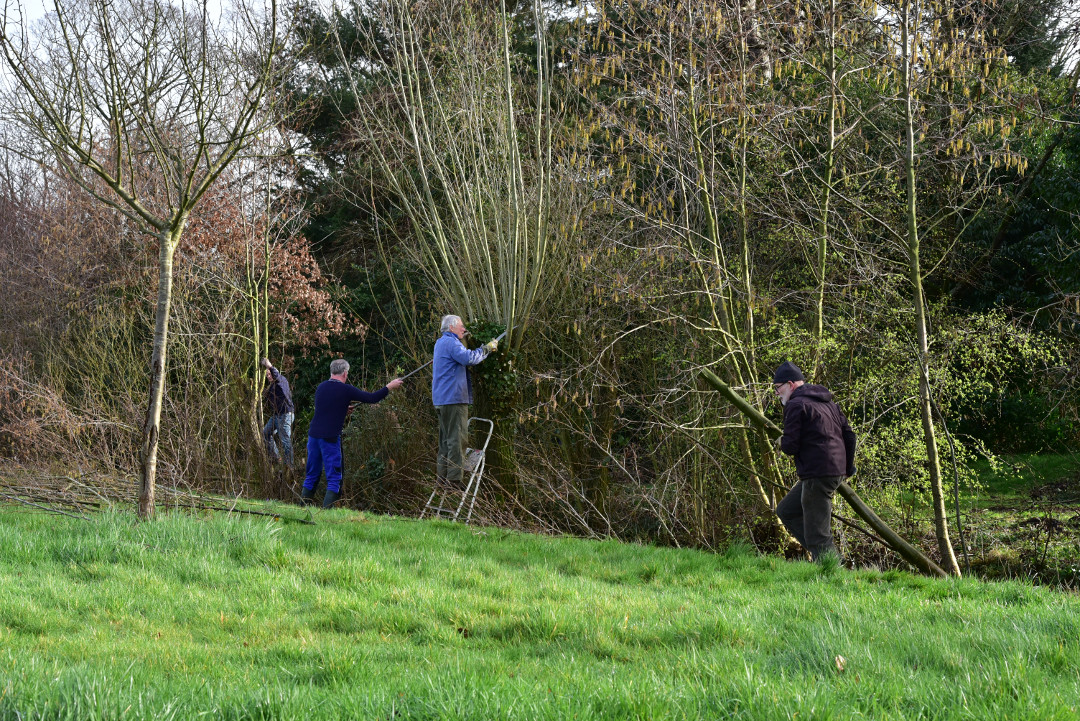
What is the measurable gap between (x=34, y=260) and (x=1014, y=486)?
2141cm

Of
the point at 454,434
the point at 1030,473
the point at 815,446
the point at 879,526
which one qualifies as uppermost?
the point at 815,446

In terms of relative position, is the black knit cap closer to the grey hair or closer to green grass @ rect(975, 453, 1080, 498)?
the grey hair

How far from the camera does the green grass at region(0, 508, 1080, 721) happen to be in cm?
320

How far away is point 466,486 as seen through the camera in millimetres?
10523

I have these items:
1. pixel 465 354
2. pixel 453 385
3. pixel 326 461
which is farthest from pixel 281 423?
pixel 465 354

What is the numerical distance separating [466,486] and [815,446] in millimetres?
4779

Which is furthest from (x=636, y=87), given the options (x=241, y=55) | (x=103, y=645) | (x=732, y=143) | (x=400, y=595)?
(x=103, y=645)

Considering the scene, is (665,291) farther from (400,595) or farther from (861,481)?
(400,595)

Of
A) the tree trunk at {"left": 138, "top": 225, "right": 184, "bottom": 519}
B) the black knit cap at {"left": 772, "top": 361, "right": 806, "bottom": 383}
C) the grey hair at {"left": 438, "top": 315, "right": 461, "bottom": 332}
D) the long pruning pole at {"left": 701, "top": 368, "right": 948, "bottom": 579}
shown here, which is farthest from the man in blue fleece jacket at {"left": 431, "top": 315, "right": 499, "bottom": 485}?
the black knit cap at {"left": 772, "top": 361, "right": 806, "bottom": 383}

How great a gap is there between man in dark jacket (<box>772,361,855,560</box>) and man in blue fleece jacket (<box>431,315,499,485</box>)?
13.7ft

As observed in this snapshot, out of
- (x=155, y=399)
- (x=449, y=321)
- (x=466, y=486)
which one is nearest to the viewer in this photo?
(x=155, y=399)

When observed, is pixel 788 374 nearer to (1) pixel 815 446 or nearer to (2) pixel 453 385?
(1) pixel 815 446

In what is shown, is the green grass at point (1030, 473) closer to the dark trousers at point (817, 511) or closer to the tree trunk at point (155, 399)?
the dark trousers at point (817, 511)

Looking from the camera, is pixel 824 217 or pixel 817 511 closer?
pixel 817 511
